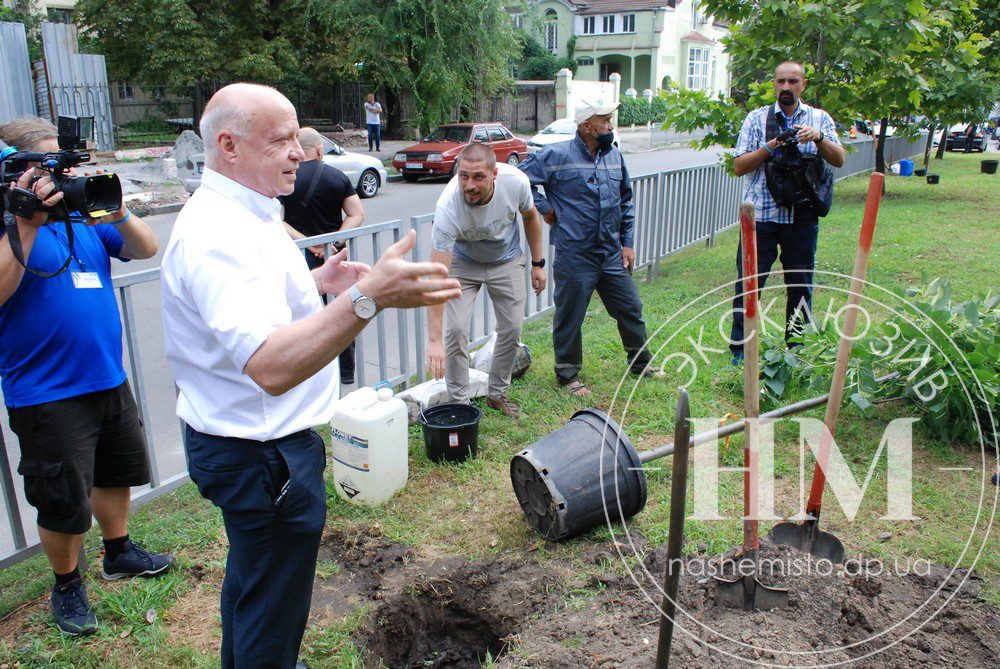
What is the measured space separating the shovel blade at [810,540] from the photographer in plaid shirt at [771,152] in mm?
2244

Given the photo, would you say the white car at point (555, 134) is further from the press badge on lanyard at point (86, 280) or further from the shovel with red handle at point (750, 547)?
the shovel with red handle at point (750, 547)

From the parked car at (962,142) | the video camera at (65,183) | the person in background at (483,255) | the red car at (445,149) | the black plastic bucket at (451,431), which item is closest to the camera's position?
the video camera at (65,183)

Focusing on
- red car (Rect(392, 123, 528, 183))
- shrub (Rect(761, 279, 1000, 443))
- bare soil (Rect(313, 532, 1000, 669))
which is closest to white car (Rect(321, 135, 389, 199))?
red car (Rect(392, 123, 528, 183))

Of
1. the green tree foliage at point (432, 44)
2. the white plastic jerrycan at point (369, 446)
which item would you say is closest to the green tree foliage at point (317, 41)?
the green tree foliage at point (432, 44)

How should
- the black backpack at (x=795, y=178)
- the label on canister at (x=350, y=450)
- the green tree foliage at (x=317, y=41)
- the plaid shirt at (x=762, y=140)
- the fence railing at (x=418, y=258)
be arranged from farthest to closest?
the green tree foliage at (x=317, y=41) < the plaid shirt at (x=762, y=140) < the black backpack at (x=795, y=178) < the label on canister at (x=350, y=450) < the fence railing at (x=418, y=258)

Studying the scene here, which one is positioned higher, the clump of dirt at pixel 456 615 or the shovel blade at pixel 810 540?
the shovel blade at pixel 810 540

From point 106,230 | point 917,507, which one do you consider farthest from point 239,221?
point 917,507

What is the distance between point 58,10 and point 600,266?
38.2 meters

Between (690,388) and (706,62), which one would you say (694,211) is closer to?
(690,388)

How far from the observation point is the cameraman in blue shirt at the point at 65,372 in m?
2.73

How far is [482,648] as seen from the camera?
3.16 metres

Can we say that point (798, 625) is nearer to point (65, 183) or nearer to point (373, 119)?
point (65, 183)

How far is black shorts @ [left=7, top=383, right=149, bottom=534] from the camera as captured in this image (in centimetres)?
276

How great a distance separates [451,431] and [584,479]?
42.9 inches
